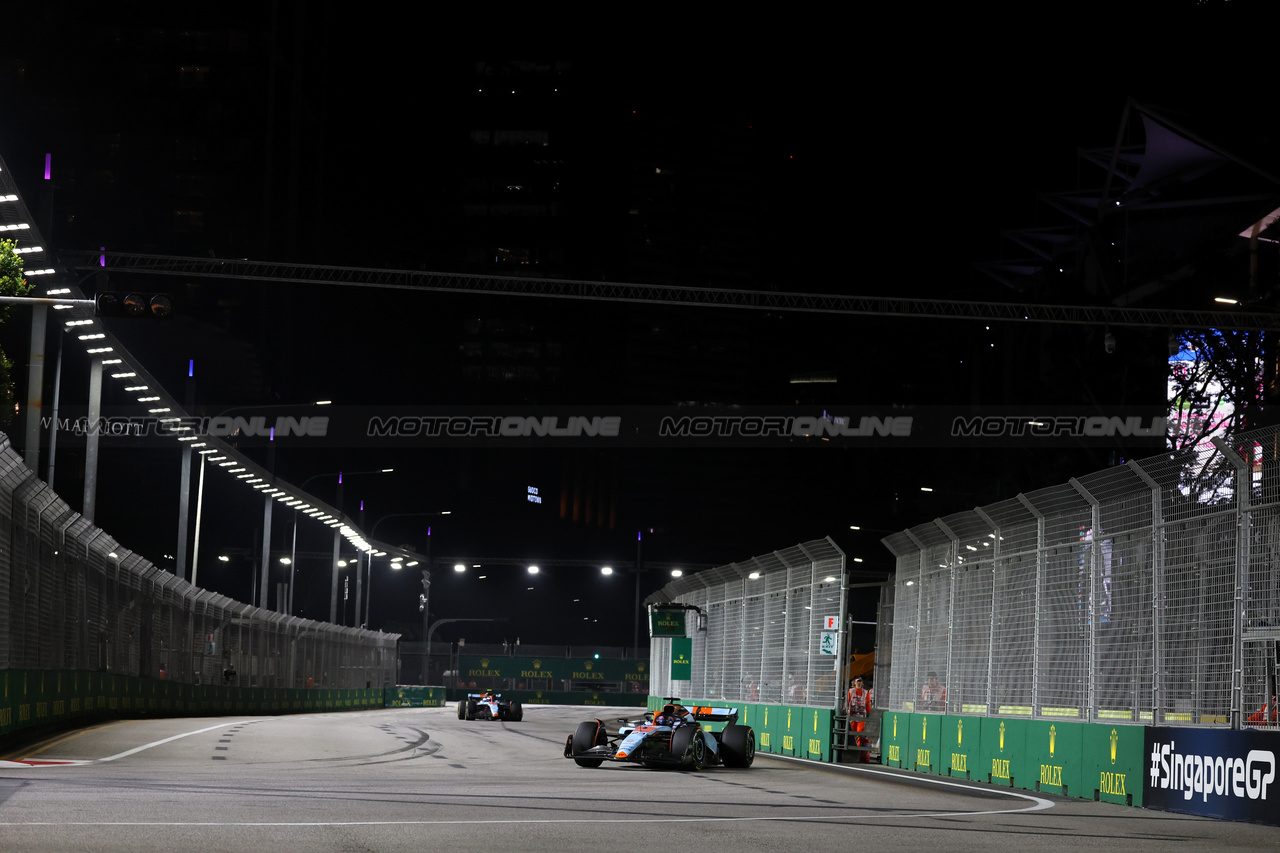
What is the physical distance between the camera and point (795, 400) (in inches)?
3883

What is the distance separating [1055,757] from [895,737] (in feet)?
16.9

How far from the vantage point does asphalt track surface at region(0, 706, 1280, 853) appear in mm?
8992

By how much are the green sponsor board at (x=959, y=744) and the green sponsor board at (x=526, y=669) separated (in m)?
54.3

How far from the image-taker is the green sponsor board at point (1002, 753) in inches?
640

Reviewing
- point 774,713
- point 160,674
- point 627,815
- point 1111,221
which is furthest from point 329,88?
point 627,815

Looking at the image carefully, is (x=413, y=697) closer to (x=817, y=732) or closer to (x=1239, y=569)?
(x=817, y=732)

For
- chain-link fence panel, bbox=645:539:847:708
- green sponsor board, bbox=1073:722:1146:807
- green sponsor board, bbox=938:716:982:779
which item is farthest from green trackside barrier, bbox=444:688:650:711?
green sponsor board, bbox=1073:722:1146:807

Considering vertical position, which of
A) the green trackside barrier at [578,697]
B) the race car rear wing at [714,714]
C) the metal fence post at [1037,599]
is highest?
the metal fence post at [1037,599]

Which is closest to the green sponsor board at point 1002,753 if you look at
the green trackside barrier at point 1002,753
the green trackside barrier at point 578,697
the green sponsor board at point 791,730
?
the green trackside barrier at point 1002,753

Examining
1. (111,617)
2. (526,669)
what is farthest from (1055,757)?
(526,669)

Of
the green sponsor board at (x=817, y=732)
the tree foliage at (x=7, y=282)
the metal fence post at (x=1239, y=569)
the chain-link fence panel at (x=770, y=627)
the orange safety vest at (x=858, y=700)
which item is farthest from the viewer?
the orange safety vest at (x=858, y=700)

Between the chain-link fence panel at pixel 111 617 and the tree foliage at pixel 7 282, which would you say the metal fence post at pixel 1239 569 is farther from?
the tree foliage at pixel 7 282

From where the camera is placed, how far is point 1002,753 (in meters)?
16.7

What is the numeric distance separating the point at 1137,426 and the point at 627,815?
1746 inches
